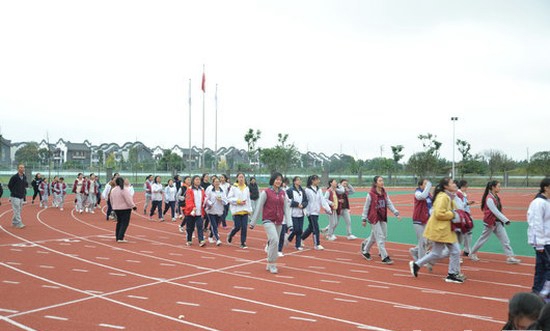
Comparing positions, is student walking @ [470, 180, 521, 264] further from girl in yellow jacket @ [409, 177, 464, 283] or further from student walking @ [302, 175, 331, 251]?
student walking @ [302, 175, 331, 251]

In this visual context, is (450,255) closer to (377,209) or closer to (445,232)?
(445,232)

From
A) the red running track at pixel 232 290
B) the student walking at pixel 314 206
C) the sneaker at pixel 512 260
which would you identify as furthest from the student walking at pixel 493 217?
the student walking at pixel 314 206

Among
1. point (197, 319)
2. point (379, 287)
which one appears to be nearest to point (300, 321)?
point (197, 319)

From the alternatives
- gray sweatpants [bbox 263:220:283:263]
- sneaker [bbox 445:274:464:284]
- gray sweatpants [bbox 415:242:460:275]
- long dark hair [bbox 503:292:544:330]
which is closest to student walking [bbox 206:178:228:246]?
gray sweatpants [bbox 263:220:283:263]

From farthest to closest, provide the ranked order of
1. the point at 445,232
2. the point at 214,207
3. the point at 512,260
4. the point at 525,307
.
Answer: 1. the point at 214,207
2. the point at 512,260
3. the point at 445,232
4. the point at 525,307

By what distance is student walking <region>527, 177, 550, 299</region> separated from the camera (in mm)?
7168

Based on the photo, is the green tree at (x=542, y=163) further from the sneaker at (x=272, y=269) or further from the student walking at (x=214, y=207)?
the sneaker at (x=272, y=269)

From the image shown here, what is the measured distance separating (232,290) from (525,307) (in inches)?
216

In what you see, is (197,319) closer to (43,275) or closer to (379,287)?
(379,287)

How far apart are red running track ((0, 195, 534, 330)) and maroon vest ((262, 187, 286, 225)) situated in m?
1.00

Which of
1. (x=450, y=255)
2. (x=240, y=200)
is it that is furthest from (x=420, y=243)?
(x=240, y=200)

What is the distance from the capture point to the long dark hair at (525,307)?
10.5 feet

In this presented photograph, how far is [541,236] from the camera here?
7.17 m

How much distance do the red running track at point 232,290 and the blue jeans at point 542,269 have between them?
0.55 m
